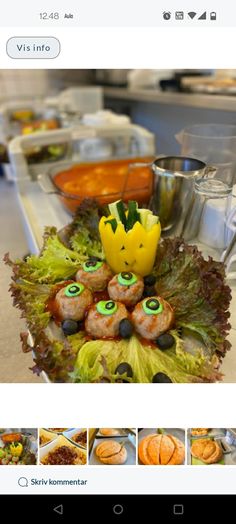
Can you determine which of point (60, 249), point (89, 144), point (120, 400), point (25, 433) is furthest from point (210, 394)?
point (89, 144)

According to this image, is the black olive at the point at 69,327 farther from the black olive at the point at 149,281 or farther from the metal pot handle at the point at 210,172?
the metal pot handle at the point at 210,172

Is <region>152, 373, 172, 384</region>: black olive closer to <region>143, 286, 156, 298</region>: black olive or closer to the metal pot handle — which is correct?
<region>143, 286, 156, 298</region>: black olive

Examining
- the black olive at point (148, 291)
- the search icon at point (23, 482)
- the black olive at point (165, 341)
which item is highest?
the black olive at point (148, 291)

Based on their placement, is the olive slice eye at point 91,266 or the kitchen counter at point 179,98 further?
the kitchen counter at point 179,98

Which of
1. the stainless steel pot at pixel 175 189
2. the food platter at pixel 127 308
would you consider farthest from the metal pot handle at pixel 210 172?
the food platter at pixel 127 308

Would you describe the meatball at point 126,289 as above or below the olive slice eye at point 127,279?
below
